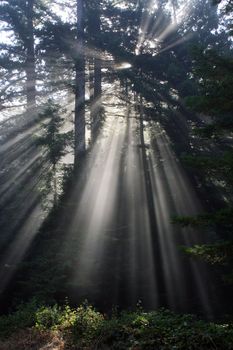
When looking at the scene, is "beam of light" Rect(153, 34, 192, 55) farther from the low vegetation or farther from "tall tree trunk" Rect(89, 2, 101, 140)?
the low vegetation

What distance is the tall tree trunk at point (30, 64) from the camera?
26.1 m

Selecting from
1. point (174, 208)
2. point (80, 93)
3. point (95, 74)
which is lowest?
point (174, 208)

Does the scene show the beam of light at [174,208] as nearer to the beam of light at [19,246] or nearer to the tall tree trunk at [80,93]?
the tall tree trunk at [80,93]

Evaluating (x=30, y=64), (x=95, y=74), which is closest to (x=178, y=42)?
(x=95, y=74)


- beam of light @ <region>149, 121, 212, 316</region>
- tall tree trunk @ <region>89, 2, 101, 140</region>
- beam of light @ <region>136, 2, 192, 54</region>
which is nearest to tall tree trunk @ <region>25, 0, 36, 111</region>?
tall tree trunk @ <region>89, 2, 101, 140</region>

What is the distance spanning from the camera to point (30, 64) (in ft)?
85.7

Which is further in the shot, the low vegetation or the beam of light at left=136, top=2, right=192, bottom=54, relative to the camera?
the beam of light at left=136, top=2, right=192, bottom=54

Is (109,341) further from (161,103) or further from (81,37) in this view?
(81,37)

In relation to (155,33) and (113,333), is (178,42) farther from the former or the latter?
(113,333)

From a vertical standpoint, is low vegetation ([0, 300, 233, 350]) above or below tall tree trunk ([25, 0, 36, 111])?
below

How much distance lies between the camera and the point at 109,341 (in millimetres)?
9438

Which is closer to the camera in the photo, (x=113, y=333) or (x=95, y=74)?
(x=113, y=333)

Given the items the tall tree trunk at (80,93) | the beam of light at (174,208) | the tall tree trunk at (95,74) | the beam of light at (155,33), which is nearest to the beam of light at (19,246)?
the tall tree trunk at (80,93)

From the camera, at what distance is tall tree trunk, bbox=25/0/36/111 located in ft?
85.7
